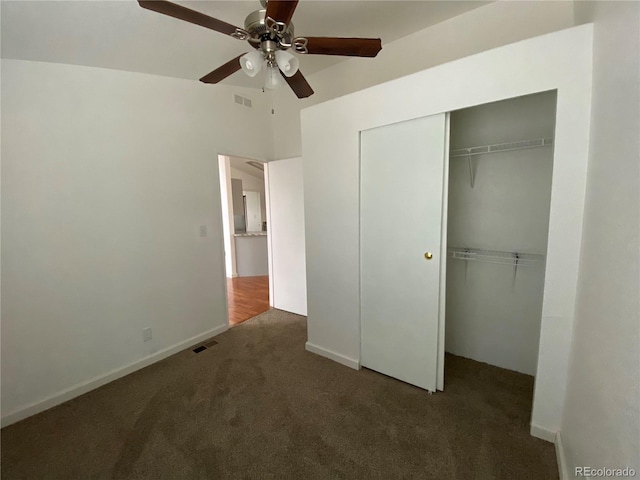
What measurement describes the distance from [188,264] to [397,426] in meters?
2.38

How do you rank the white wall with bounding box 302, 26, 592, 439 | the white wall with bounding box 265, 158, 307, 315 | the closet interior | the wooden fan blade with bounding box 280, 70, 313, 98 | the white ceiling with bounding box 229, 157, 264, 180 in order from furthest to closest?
the white ceiling with bounding box 229, 157, 264, 180
the white wall with bounding box 265, 158, 307, 315
the closet interior
the wooden fan blade with bounding box 280, 70, 313, 98
the white wall with bounding box 302, 26, 592, 439

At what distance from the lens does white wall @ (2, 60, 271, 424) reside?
72.2 inches

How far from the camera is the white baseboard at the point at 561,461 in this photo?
51.0 inches

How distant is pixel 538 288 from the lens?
210 cm

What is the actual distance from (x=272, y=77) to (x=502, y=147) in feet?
5.89

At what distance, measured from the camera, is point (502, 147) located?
2.06 m

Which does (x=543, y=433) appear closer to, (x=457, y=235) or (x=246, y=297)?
(x=457, y=235)

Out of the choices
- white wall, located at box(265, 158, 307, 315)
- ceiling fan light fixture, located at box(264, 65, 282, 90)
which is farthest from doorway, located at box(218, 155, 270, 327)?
ceiling fan light fixture, located at box(264, 65, 282, 90)

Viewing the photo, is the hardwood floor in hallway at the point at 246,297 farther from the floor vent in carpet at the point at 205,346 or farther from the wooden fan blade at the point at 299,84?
the wooden fan blade at the point at 299,84

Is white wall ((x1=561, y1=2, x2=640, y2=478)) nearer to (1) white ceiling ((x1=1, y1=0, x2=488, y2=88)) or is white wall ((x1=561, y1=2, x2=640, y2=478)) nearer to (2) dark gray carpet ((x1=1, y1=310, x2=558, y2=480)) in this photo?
(2) dark gray carpet ((x1=1, y1=310, x2=558, y2=480))

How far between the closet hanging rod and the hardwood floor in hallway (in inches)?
122

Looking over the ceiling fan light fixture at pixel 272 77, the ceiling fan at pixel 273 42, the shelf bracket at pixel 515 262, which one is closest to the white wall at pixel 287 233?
the ceiling fan light fixture at pixel 272 77

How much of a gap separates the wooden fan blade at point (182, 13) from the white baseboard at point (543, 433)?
112 inches

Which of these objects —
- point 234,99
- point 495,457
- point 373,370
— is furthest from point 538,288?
point 234,99
